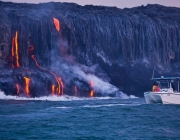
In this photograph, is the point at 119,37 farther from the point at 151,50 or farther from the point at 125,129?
the point at 125,129

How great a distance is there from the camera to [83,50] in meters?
109

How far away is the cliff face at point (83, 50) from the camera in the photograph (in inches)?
3782

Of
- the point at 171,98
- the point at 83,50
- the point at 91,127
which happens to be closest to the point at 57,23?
the point at 83,50

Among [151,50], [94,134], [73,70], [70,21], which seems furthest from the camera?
[151,50]

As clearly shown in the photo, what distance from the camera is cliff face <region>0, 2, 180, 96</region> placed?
3782 inches

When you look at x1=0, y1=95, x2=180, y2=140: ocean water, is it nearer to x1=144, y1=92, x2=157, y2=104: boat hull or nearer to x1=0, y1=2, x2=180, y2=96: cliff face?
x1=144, y1=92, x2=157, y2=104: boat hull

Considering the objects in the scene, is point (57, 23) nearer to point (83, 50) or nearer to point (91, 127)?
point (83, 50)

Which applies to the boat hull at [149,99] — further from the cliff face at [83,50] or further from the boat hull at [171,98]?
the cliff face at [83,50]

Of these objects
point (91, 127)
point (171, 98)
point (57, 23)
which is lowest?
point (91, 127)

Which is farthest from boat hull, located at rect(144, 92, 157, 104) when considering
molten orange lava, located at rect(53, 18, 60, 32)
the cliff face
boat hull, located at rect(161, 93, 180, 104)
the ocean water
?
molten orange lava, located at rect(53, 18, 60, 32)

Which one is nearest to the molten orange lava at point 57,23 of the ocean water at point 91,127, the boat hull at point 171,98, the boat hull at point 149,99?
the boat hull at point 149,99

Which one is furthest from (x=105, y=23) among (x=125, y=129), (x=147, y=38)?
(x=125, y=129)

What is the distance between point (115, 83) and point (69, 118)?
65.3 m

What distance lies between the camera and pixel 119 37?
4432 inches
